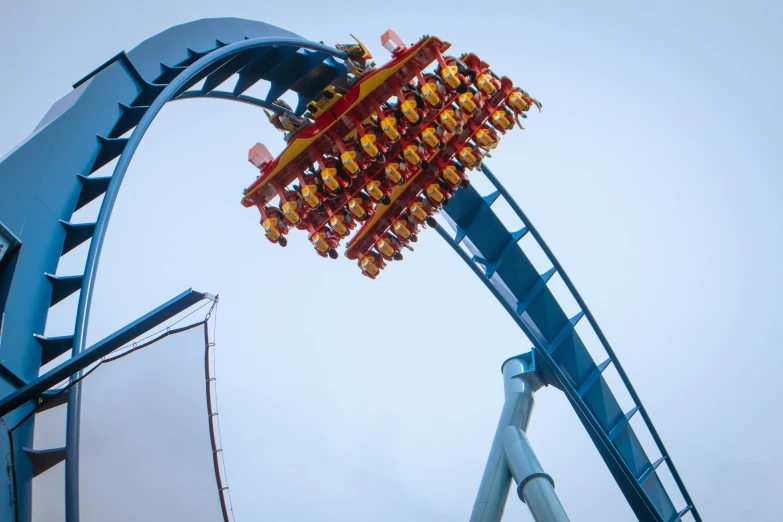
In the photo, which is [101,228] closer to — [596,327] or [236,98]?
[236,98]

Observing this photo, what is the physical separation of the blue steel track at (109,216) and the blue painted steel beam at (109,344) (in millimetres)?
442

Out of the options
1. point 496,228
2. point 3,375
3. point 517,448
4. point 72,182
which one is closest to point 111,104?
point 72,182

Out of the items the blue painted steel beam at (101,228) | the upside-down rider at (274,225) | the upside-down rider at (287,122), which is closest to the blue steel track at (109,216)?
the blue painted steel beam at (101,228)

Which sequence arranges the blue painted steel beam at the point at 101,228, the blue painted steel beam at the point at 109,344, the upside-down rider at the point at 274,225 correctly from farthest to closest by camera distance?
the upside-down rider at the point at 274,225 → the blue painted steel beam at the point at 101,228 → the blue painted steel beam at the point at 109,344

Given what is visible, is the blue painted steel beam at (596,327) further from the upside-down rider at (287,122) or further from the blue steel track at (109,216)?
the upside-down rider at (287,122)

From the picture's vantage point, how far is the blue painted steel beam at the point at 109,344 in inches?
141

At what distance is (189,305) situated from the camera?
11.8 feet

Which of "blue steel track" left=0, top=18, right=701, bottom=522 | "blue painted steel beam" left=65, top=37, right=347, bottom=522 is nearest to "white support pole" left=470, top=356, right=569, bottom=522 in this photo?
"blue steel track" left=0, top=18, right=701, bottom=522

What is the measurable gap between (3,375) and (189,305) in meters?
1.26

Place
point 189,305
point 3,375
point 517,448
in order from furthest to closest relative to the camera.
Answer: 1. point 517,448
2. point 3,375
3. point 189,305

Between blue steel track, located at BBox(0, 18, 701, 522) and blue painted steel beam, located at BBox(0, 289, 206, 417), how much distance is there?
0.44m

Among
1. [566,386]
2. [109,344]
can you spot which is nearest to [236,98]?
[109,344]

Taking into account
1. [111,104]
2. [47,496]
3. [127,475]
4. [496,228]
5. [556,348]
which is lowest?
[47,496]

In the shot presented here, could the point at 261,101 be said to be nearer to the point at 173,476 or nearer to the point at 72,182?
the point at 72,182
